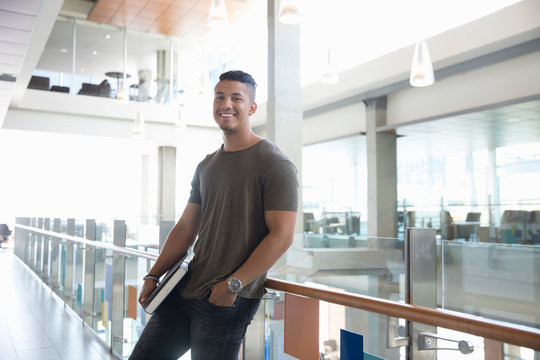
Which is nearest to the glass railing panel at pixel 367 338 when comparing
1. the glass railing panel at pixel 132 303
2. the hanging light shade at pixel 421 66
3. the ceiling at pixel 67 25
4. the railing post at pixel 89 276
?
the glass railing panel at pixel 132 303

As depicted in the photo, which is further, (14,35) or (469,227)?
(469,227)

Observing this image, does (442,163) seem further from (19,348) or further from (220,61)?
(19,348)

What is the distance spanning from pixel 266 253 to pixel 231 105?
0.49 m

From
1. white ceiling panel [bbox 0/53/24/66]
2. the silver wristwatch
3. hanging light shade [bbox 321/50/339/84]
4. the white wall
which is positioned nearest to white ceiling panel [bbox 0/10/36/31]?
white ceiling panel [bbox 0/53/24/66]

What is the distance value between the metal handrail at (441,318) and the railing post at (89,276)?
358 cm

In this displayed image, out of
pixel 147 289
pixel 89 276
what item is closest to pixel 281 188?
pixel 147 289

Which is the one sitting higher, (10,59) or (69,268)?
(10,59)

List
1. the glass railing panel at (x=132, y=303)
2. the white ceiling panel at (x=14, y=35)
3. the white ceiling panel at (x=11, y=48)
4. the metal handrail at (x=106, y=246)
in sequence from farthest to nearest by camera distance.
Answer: the white ceiling panel at (x=11, y=48) < the white ceiling panel at (x=14, y=35) < the glass railing panel at (x=132, y=303) < the metal handrail at (x=106, y=246)

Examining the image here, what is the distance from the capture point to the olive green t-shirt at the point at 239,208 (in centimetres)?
156

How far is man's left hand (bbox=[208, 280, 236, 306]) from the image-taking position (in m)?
1.53

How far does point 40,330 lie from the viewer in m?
4.74

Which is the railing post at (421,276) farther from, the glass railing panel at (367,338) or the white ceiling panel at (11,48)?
the white ceiling panel at (11,48)

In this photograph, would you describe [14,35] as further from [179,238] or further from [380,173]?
[380,173]

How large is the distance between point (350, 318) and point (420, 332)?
0.95 feet
